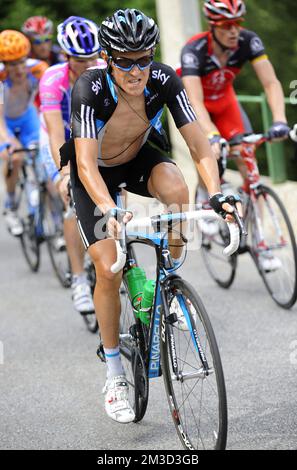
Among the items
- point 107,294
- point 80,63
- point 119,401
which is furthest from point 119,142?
point 80,63

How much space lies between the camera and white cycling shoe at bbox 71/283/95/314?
24.9ft

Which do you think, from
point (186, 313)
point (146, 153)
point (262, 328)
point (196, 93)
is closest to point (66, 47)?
point (196, 93)

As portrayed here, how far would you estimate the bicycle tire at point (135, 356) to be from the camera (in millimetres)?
5512

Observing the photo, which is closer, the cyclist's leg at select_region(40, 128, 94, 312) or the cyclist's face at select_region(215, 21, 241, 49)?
the cyclist's leg at select_region(40, 128, 94, 312)

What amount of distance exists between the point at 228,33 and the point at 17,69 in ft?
8.78

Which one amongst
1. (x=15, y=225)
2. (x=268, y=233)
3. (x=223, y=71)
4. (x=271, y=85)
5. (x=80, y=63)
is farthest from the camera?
(x=15, y=225)

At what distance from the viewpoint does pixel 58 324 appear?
8281 millimetres

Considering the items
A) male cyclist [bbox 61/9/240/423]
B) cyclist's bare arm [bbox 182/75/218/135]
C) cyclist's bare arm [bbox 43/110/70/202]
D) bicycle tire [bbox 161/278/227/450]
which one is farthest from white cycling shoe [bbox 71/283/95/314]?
bicycle tire [bbox 161/278/227/450]

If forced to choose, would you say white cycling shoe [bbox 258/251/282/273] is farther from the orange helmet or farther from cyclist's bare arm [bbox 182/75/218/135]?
the orange helmet

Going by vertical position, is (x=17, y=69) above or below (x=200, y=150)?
below

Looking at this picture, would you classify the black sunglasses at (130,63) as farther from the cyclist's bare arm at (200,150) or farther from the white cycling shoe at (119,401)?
the white cycling shoe at (119,401)

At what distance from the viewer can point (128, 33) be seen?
5188mm

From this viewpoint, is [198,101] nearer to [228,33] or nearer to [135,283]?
[228,33]

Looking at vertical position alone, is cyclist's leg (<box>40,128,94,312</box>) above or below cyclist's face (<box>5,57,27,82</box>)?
below
